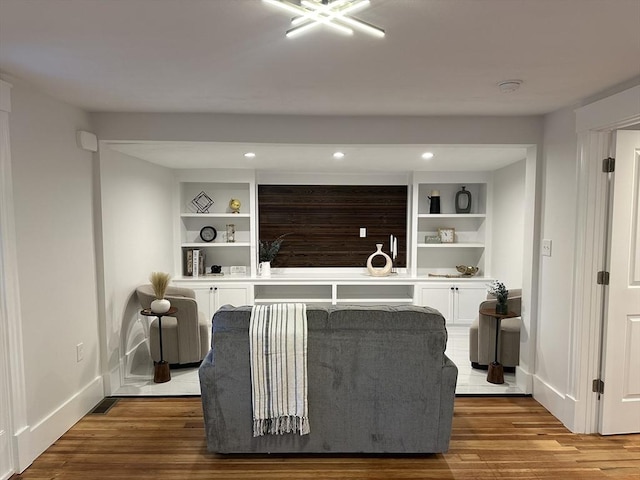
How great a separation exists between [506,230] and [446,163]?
114 centimetres

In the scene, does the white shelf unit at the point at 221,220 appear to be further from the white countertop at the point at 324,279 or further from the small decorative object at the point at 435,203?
the small decorative object at the point at 435,203

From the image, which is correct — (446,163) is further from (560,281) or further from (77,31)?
(77,31)

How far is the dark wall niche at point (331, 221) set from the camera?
226 inches

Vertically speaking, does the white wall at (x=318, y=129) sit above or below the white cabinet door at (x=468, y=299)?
above

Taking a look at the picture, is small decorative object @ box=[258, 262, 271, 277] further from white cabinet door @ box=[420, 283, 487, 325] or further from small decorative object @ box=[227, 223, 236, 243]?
white cabinet door @ box=[420, 283, 487, 325]

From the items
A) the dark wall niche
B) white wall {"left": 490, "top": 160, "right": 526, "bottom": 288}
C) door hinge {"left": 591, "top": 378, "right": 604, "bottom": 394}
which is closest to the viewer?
door hinge {"left": 591, "top": 378, "right": 604, "bottom": 394}

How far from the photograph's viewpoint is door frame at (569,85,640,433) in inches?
108

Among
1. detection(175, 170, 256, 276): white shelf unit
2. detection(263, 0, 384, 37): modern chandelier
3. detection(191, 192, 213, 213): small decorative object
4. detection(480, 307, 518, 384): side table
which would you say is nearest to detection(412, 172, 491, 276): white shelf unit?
detection(480, 307, 518, 384): side table

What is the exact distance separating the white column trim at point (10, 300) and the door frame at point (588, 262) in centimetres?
364

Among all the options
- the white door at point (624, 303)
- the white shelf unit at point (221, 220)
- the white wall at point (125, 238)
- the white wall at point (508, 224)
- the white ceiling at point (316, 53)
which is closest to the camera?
the white ceiling at point (316, 53)

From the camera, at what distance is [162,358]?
3805mm

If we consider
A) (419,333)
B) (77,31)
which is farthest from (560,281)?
(77,31)

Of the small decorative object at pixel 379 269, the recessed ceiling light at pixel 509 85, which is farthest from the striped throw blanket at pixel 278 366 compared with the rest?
the small decorative object at pixel 379 269

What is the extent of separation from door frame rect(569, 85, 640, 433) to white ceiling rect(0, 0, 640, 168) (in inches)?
11.0
